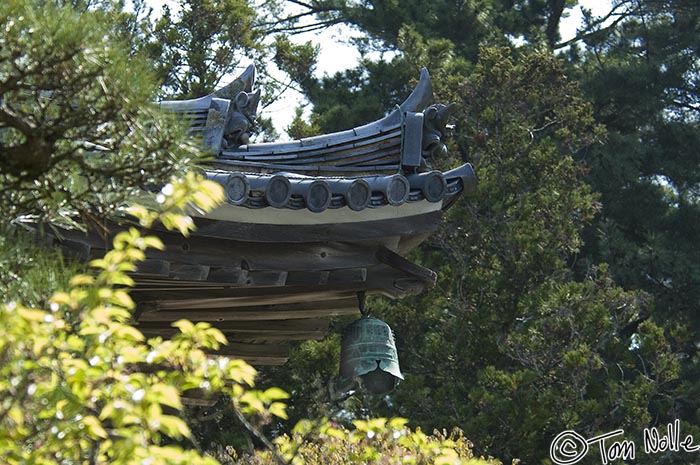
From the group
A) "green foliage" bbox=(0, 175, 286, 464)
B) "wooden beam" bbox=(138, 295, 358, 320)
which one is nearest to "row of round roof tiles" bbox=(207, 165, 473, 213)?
"wooden beam" bbox=(138, 295, 358, 320)

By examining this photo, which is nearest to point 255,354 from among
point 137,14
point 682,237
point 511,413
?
point 511,413

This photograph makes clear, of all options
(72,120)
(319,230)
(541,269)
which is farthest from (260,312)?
(541,269)

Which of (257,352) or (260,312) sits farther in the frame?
(257,352)

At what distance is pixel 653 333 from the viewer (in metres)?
12.6

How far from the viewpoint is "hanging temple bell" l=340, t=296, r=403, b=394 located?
549cm

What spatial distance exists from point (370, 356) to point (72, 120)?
2.53m

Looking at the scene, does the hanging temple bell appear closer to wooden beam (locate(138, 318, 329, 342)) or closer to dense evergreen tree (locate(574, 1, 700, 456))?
wooden beam (locate(138, 318, 329, 342))

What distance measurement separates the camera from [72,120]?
10.6 feet

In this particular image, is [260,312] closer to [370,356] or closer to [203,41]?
[370,356]

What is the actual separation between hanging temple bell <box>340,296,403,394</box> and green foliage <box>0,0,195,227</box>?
2.29 m

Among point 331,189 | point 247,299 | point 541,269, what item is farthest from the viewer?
point 541,269

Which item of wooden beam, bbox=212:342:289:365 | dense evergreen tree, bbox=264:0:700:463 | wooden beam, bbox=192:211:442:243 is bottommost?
wooden beam, bbox=212:342:289:365

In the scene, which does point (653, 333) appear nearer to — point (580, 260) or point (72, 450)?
point (580, 260)

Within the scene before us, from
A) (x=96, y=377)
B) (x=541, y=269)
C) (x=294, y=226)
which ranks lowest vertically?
(x=96, y=377)
